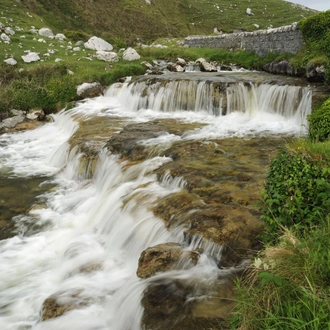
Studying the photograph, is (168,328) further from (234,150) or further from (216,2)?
(216,2)

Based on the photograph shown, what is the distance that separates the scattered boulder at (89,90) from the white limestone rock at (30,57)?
14.6 ft

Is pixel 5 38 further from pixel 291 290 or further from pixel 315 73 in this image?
pixel 291 290

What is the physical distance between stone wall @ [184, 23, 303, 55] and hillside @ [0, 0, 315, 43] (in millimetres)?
16048

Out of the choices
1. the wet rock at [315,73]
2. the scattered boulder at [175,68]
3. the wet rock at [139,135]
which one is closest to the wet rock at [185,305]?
the wet rock at [139,135]

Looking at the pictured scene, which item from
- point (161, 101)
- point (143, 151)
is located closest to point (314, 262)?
point (143, 151)

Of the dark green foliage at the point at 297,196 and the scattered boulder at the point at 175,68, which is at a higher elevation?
the scattered boulder at the point at 175,68

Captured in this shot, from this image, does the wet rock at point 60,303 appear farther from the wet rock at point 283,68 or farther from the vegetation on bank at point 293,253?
the wet rock at point 283,68

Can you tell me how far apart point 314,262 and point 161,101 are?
14530 mm

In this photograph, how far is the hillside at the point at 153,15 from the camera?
44.9m

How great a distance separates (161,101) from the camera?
1748cm

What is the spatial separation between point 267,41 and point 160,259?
69.6 feet

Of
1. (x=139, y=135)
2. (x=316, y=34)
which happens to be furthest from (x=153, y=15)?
(x=139, y=135)

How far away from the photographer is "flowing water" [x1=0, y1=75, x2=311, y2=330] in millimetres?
5719

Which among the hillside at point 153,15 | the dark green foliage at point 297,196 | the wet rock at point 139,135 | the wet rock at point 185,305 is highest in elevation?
the hillside at point 153,15
